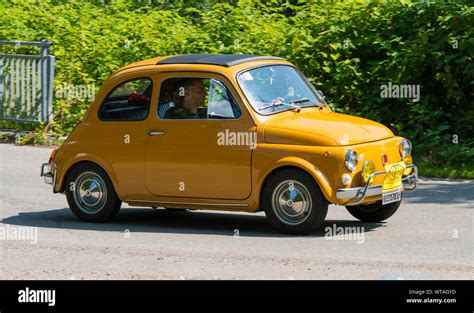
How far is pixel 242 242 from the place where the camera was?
10.4 metres

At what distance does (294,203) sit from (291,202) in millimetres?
31

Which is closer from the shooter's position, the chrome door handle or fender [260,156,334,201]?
fender [260,156,334,201]

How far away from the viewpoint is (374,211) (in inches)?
449

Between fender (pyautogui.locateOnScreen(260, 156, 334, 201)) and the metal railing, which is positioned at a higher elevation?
the metal railing

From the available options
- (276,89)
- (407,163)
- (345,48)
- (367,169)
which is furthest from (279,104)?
(345,48)

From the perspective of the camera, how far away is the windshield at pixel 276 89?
10953 millimetres

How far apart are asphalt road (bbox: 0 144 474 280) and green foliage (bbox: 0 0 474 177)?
3.02m

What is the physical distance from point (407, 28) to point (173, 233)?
288 inches

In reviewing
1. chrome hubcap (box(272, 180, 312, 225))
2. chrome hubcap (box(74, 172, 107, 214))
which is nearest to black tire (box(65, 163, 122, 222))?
chrome hubcap (box(74, 172, 107, 214))

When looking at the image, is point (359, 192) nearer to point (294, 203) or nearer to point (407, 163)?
point (294, 203)

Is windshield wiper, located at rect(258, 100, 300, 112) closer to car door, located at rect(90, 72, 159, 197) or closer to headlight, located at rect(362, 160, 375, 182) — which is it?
headlight, located at rect(362, 160, 375, 182)

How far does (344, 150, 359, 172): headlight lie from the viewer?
1020 cm

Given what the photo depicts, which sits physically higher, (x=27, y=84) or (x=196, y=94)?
(x=27, y=84)
